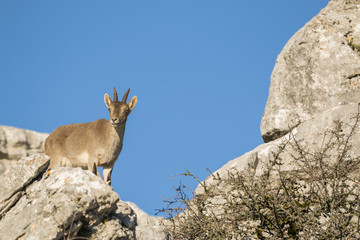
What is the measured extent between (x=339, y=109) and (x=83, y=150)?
7327 mm

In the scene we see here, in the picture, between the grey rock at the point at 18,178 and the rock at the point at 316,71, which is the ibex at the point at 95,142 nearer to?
the rock at the point at 316,71

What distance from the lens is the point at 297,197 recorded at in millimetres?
8109

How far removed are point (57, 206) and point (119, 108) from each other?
273 inches

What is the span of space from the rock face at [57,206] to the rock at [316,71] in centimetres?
538

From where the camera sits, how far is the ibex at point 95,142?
1446cm

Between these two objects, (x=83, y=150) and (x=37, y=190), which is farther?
(x=83, y=150)

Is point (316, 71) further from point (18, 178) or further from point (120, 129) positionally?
point (18, 178)

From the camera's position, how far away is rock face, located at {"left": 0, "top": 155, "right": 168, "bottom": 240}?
743cm

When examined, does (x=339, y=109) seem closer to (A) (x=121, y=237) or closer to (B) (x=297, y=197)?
(B) (x=297, y=197)

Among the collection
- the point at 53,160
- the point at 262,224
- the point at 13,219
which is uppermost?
the point at 53,160

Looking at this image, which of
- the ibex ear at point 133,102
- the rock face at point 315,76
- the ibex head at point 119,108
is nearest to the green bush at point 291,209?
the rock face at point 315,76

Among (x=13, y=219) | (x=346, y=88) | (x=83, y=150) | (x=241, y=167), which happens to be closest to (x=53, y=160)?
(x=83, y=150)

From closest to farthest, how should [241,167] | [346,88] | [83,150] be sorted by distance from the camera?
[241,167], [346,88], [83,150]

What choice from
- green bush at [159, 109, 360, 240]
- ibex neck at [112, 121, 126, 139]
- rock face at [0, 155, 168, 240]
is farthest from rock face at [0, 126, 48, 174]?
green bush at [159, 109, 360, 240]
